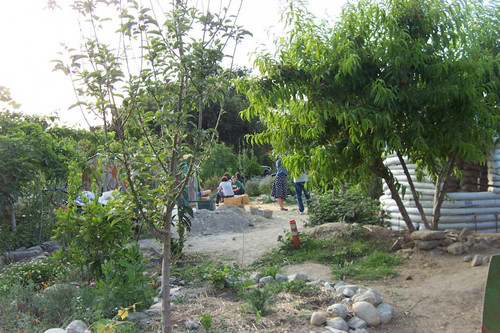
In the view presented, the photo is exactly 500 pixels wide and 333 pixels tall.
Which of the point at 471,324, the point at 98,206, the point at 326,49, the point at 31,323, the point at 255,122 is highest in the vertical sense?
the point at 255,122

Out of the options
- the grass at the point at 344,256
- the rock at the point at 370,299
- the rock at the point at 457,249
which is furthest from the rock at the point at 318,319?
the rock at the point at 457,249

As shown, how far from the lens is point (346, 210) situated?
9133mm

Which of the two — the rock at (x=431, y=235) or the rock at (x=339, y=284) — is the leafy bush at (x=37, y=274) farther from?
the rock at (x=431, y=235)

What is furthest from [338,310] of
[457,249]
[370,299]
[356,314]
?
[457,249]

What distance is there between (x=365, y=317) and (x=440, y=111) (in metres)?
3.54

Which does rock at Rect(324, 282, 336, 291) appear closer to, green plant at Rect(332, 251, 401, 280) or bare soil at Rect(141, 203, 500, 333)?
bare soil at Rect(141, 203, 500, 333)

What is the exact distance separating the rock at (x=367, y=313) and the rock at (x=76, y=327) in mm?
2452

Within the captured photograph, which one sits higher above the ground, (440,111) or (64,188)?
(440,111)

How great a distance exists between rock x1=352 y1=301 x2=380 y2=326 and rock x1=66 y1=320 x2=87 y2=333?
2.45 m

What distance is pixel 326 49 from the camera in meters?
6.32

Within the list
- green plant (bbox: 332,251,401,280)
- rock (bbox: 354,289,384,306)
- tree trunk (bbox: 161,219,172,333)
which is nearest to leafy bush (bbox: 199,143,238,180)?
green plant (bbox: 332,251,401,280)

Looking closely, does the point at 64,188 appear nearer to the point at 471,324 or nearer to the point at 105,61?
the point at 105,61

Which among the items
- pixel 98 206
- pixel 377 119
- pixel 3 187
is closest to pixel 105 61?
pixel 98 206

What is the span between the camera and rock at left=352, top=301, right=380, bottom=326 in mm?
4230
